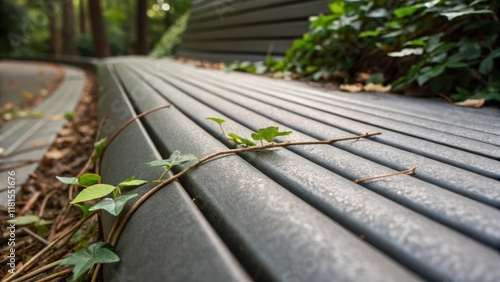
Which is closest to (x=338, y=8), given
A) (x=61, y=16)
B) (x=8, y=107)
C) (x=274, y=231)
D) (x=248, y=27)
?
(x=248, y=27)

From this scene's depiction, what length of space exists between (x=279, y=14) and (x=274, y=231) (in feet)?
11.0

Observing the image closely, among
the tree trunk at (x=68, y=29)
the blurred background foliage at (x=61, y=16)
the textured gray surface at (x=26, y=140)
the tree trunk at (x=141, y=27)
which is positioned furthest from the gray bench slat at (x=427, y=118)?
the tree trunk at (x=68, y=29)

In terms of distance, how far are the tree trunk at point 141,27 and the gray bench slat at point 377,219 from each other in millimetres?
9400

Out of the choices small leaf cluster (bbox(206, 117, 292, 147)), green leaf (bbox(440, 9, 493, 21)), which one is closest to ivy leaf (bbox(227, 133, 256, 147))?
small leaf cluster (bbox(206, 117, 292, 147))

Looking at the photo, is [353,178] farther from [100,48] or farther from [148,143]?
[100,48]

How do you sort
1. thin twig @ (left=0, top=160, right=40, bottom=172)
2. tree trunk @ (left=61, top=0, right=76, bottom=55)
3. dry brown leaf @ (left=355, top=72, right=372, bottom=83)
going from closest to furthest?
thin twig @ (left=0, top=160, right=40, bottom=172)
dry brown leaf @ (left=355, top=72, right=372, bottom=83)
tree trunk @ (left=61, top=0, right=76, bottom=55)

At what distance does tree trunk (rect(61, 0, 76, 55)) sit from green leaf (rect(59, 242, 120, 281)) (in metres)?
16.9

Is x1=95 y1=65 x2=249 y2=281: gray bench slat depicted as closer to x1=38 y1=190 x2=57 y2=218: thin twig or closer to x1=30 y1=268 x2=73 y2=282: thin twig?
x1=30 y1=268 x2=73 y2=282: thin twig

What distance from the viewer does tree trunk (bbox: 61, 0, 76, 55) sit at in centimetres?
1503

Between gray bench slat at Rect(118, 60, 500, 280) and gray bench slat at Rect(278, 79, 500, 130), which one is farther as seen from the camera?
gray bench slat at Rect(278, 79, 500, 130)

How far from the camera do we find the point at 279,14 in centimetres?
347

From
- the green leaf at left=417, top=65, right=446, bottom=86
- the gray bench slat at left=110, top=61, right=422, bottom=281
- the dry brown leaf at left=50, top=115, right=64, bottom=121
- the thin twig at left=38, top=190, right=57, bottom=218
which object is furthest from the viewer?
the dry brown leaf at left=50, top=115, right=64, bottom=121

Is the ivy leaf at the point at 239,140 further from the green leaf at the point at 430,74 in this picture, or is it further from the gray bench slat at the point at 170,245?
the green leaf at the point at 430,74

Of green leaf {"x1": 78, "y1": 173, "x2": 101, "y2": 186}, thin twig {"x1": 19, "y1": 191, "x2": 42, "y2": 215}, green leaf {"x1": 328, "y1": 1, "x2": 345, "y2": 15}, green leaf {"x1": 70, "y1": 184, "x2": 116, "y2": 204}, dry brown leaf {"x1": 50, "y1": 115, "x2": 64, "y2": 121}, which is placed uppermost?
green leaf {"x1": 328, "y1": 1, "x2": 345, "y2": 15}
